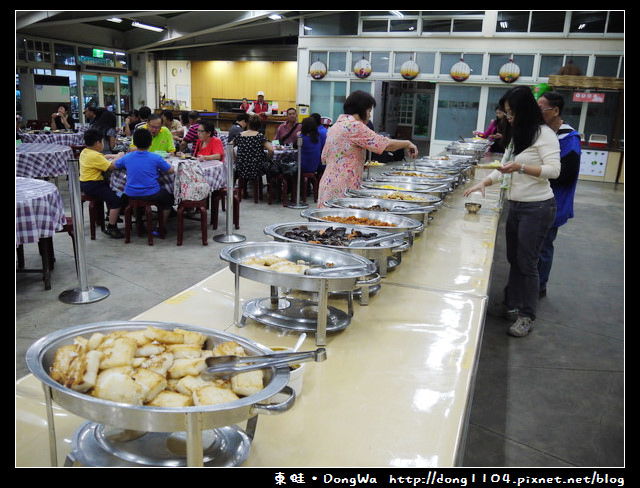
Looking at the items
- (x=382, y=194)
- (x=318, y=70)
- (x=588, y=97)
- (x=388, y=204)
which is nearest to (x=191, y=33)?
(x=318, y=70)

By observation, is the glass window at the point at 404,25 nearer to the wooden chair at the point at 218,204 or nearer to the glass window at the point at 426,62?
the glass window at the point at 426,62

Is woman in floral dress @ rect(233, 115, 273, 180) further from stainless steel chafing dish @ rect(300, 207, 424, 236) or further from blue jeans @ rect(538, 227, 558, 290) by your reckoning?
stainless steel chafing dish @ rect(300, 207, 424, 236)

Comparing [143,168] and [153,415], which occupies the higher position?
[143,168]

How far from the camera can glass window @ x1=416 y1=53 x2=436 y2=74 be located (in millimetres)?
11195

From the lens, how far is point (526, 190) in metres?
2.63

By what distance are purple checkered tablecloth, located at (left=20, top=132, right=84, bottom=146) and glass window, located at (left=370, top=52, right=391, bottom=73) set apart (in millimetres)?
6619

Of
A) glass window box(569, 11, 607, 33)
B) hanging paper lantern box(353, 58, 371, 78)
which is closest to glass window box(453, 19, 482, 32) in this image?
glass window box(569, 11, 607, 33)

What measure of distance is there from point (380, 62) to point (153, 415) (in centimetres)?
1180

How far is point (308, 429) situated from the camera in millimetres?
1044

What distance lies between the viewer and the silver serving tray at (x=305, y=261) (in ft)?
4.36

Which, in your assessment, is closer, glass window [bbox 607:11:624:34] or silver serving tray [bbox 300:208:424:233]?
silver serving tray [bbox 300:208:424:233]

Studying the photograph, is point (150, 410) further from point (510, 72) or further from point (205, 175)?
point (510, 72)

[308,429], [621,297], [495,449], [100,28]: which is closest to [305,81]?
[100,28]

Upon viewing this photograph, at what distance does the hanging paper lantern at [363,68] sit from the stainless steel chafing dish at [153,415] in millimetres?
11207
